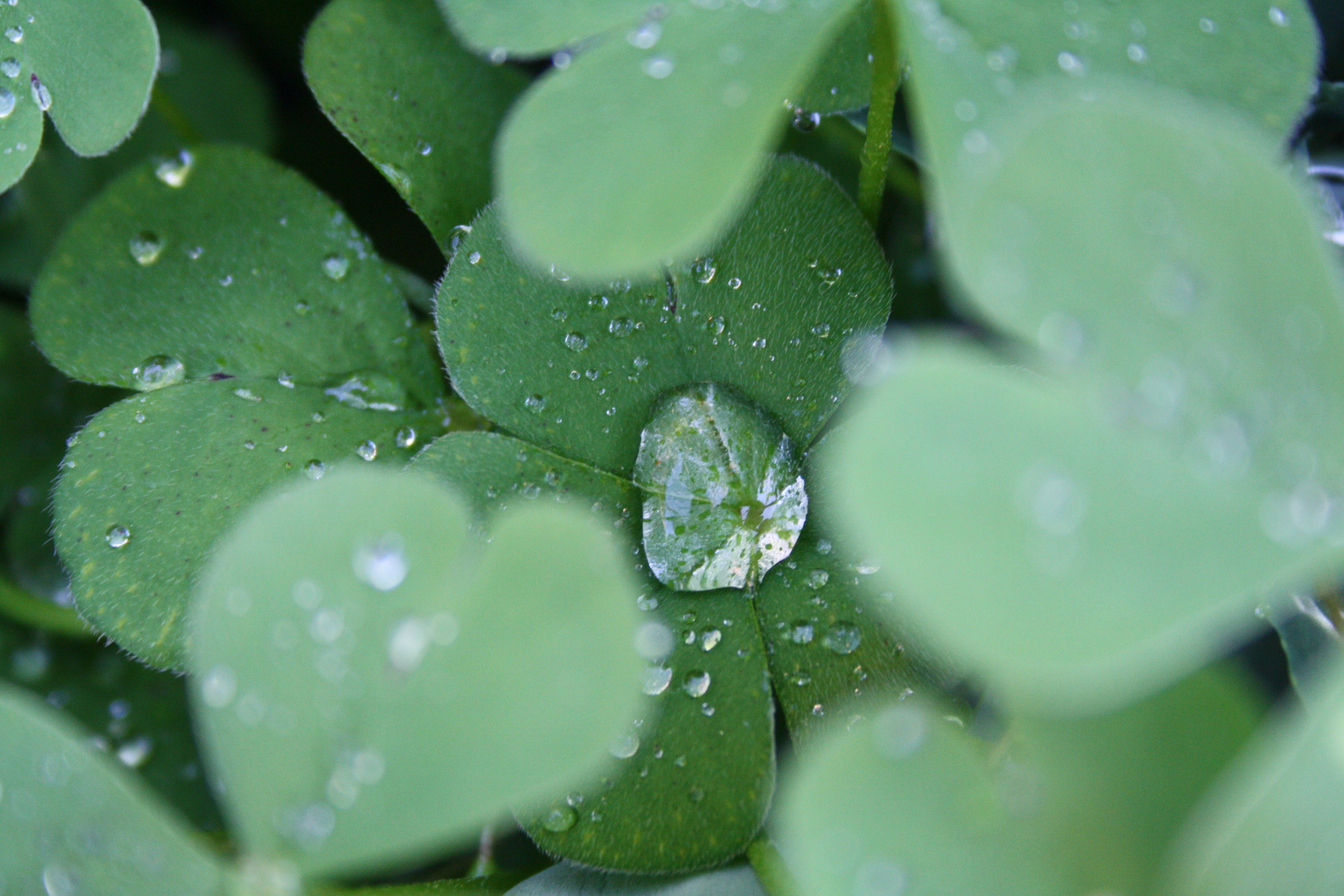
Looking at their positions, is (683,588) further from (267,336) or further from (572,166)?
(267,336)

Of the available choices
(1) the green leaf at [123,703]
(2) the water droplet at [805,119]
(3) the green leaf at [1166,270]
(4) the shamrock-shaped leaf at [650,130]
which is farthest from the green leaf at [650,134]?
(1) the green leaf at [123,703]

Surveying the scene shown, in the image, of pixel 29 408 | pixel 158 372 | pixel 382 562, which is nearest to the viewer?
pixel 382 562

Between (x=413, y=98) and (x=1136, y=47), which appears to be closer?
(x=1136, y=47)

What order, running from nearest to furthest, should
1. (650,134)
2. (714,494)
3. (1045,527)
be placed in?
1. (1045,527)
2. (650,134)
3. (714,494)

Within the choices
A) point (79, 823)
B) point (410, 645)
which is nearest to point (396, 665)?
point (410, 645)

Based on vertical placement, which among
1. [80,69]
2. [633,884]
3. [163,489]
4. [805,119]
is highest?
[80,69]

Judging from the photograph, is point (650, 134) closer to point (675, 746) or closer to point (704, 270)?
point (704, 270)

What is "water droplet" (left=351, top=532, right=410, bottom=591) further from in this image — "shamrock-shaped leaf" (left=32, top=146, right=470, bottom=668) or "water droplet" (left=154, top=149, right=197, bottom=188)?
"water droplet" (left=154, top=149, right=197, bottom=188)
